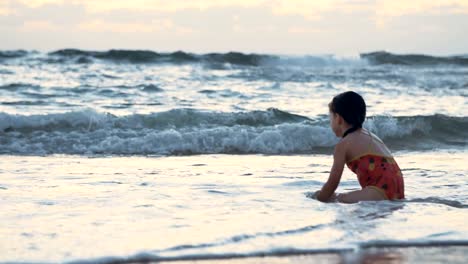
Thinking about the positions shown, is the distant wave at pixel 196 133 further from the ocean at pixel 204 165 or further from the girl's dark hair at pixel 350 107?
the girl's dark hair at pixel 350 107

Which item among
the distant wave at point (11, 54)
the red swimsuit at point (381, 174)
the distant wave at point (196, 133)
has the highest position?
the distant wave at point (11, 54)

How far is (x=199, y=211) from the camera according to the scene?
500 centimetres

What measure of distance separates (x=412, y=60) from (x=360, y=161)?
83.0ft

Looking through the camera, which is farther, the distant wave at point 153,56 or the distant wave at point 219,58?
the distant wave at point 153,56

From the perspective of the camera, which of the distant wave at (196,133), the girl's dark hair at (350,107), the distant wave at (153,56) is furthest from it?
the distant wave at (153,56)

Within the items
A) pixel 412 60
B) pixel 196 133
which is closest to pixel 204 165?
pixel 196 133

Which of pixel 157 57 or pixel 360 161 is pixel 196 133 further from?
pixel 157 57

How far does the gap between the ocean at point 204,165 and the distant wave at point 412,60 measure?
9597 millimetres

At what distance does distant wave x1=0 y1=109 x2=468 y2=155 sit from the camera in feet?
30.5

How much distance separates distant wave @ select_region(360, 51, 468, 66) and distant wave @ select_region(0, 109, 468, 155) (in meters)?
18.0

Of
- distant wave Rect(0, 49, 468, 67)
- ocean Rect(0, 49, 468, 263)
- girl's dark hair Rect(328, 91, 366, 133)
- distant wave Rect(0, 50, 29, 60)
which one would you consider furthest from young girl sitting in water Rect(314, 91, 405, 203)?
distant wave Rect(0, 50, 29, 60)

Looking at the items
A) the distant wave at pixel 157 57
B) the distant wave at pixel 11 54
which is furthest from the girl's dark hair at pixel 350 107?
the distant wave at pixel 11 54

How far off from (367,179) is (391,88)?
12.5 meters

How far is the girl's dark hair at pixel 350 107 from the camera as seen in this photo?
5.31m
